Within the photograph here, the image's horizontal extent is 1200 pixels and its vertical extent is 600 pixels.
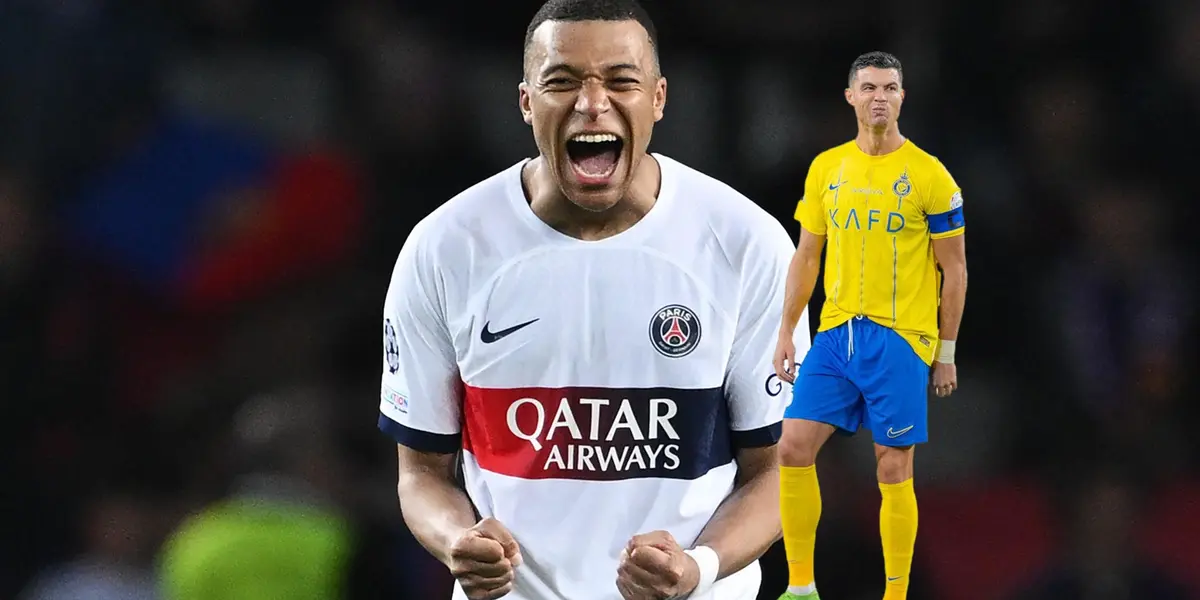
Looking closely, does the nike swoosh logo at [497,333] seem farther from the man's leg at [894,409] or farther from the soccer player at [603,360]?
the man's leg at [894,409]

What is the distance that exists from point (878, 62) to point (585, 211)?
123cm

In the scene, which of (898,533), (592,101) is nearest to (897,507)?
(898,533)

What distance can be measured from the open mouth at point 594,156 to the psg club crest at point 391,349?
52 centimetres

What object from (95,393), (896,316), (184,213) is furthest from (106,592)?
(896,316)

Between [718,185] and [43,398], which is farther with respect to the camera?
[43,398]

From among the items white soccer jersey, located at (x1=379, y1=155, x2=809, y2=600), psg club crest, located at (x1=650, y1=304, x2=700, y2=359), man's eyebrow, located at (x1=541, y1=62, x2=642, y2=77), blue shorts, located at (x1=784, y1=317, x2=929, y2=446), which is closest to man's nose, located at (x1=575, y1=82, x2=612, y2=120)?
man's eyebrow, located at (x1=541, y1=62, x2=642, y2=77)

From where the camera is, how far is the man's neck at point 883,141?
324cm

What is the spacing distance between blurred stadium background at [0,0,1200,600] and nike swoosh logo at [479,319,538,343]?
3.36 ft

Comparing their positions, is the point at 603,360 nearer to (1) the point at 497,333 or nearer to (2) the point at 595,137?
(1) the point at 497,333

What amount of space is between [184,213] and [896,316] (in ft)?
6.52

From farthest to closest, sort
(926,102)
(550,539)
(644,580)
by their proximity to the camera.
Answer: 1. (926,102)
2. (550,539)
3. (644,580)

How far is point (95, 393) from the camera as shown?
147 inches

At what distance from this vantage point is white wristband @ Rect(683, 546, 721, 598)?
2.26 m

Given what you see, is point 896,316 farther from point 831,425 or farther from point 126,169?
point 126,169
